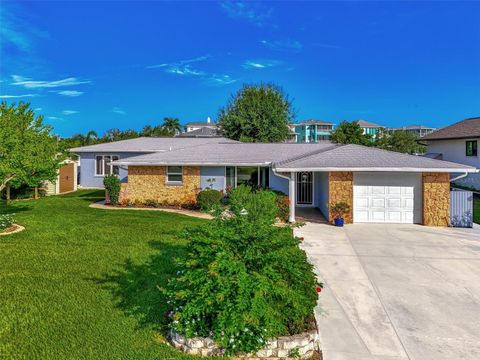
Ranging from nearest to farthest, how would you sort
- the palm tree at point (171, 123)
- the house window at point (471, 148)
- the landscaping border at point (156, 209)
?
the landscaping border at point (156, 209), the house window at point (471, 148), the palm tree at point (171, 123)

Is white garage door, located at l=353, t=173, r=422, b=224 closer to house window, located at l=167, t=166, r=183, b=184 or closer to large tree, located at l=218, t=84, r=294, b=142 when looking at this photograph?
house window, located at l=167, t=166, r=183, b=184

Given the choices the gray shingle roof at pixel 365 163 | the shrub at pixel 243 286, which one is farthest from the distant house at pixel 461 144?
the shrub at pixel 243 286

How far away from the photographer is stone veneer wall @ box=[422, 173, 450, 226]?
13711 millimetres

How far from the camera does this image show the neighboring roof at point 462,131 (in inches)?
1088

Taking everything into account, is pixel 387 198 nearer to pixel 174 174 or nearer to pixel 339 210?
pixel 339 210

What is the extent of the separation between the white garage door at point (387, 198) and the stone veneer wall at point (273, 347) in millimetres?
10481

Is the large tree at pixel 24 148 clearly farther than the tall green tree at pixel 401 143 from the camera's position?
No

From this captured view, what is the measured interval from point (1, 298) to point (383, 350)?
6.76m

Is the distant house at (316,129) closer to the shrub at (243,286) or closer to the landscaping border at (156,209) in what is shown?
the landscaping border at (156,209)

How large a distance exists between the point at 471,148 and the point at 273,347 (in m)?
30.3

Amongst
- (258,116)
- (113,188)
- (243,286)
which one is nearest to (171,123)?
(258,116)

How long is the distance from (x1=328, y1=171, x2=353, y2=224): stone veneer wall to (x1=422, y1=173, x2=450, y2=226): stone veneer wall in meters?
3.07

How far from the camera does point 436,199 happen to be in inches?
542

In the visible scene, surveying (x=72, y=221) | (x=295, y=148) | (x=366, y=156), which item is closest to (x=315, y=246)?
(x=366, y=156)
